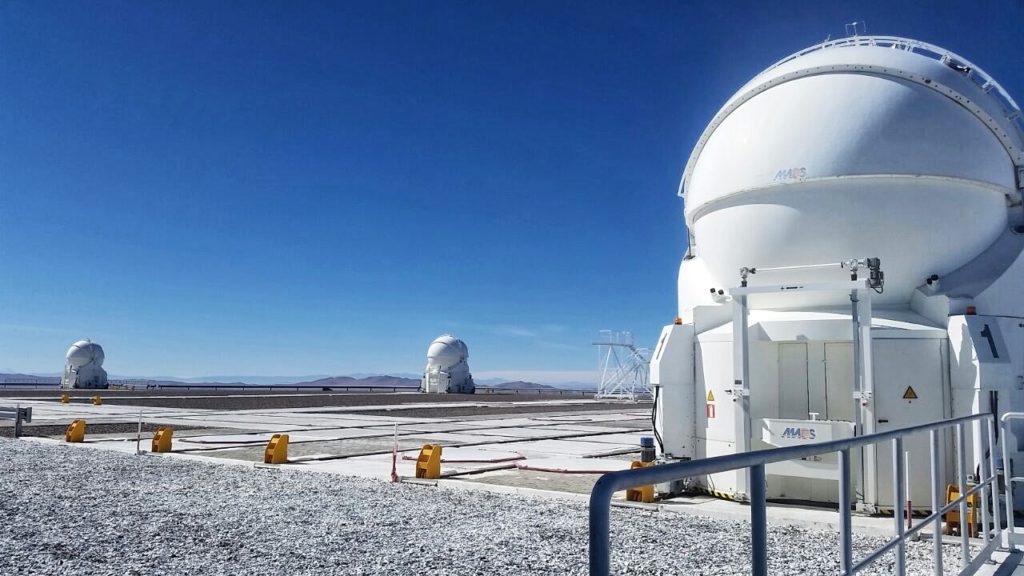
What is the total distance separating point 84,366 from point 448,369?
1147 inches

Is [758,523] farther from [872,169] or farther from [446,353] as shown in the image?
[446,353]

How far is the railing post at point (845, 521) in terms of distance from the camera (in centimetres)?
326

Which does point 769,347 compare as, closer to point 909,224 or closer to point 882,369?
point 882,369

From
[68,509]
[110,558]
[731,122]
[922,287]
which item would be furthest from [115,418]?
[922,287]

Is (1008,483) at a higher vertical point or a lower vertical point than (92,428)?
higher

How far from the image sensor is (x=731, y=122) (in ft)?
34.7

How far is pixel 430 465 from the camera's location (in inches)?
437

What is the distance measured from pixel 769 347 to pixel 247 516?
21.9 feet

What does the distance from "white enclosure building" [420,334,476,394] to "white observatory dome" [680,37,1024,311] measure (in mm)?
53614

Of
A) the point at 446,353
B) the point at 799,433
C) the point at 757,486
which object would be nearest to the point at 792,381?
the point at 799,433

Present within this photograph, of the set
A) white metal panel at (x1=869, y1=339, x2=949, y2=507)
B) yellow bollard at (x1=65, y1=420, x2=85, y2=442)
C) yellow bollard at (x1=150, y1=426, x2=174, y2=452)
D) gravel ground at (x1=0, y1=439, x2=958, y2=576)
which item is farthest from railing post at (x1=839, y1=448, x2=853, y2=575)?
yellow bollard at (x1=65, y1=420, x2=85, y2=442)

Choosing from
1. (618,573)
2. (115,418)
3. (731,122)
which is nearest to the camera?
(618,573)

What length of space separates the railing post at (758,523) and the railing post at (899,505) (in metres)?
1.64

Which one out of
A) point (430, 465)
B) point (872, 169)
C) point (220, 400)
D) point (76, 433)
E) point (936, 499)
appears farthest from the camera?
point (220, 400)
